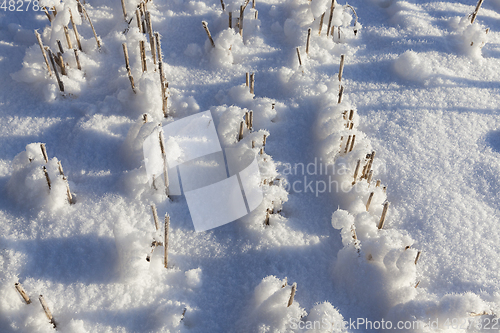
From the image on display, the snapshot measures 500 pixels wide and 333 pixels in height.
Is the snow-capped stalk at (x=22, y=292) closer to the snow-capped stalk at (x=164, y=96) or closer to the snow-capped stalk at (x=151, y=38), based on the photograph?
the snow-capped stalk at (x=164, y=96)

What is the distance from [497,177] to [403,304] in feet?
2.67

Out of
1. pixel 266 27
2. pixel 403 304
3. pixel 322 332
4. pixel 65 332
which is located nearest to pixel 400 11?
pixel 266 27

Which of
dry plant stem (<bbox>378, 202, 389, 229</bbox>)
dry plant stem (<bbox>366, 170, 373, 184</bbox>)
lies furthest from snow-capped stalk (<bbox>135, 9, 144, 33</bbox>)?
dry plant stem (<bbox>378, 202, 389, 229</bbox>)

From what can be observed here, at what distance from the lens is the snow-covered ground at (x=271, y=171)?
4.49 feet

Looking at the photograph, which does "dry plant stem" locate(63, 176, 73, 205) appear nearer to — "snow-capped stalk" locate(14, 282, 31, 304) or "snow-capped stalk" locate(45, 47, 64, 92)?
"snow-capped stalk" locate(14, 282, 31, 304)

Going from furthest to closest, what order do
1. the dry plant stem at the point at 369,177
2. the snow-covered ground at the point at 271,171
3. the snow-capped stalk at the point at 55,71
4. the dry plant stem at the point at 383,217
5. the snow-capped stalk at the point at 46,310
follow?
the snow-capped stalk at the point at 55,71 < the dry plant stem at the point at 369,177 < the dry plant stem at the point at 383,217 < the snow-covered ground at the point at 271,171 < the snow-capped stalk at the point at 46,310

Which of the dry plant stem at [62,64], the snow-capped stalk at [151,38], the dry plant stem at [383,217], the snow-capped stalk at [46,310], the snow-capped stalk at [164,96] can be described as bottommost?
the snow-capped stalk at [46,310]

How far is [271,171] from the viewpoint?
1604 mm

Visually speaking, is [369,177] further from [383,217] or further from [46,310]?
[46,310]

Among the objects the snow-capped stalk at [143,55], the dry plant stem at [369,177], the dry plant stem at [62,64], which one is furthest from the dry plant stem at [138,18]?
the dry plant stem at [369,177]

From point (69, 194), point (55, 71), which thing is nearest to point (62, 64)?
point (55, 71)

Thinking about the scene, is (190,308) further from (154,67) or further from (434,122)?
(434,122)

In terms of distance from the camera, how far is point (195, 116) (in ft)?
6.08

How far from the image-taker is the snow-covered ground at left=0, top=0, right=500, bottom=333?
1368 millimetres
